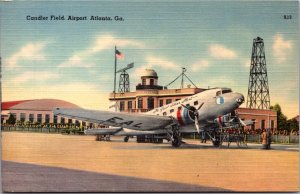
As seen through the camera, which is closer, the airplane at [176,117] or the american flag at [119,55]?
the american flag at [119,55]

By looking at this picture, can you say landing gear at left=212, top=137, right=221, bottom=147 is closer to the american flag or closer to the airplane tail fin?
the airplane tail fin

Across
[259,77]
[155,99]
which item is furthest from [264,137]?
[155,99]

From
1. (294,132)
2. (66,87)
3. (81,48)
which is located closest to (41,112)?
(66,87)

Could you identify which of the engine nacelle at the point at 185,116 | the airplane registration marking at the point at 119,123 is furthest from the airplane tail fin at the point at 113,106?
the engine nacelle at the point at 185,116

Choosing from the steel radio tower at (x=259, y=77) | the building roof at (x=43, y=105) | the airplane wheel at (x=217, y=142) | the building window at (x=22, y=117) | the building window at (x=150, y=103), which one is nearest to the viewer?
the building roof at (x=43, y=105)

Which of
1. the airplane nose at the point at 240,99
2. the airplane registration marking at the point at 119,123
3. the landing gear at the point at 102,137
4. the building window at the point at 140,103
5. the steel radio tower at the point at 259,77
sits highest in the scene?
the steel radio tower at the point at 259,77

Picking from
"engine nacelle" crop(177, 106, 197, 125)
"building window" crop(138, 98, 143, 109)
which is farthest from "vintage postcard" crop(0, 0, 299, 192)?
"engine nacelle" crop(177, 106, 197, 125)

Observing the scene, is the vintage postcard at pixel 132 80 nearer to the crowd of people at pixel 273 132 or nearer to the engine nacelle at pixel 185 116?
the crowd of people at pixel 273 132
